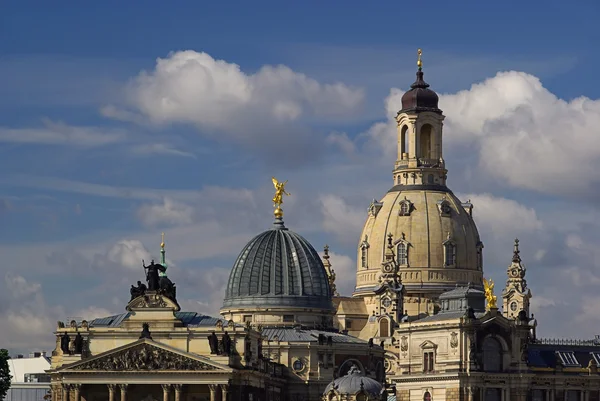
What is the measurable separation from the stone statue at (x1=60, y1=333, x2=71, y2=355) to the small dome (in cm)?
2372

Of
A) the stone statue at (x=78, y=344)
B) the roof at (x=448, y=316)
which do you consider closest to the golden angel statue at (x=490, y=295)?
the roof at (x=448, y=316)

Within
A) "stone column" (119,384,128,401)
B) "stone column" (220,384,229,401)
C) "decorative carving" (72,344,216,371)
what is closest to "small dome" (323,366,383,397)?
"stone column" (220,384,229,401)

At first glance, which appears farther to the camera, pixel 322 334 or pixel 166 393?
pixel 322 334

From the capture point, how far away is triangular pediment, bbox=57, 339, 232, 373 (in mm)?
177000

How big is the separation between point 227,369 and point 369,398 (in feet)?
41.8

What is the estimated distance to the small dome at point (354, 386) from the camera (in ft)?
579

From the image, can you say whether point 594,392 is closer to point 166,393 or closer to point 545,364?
point 545,364

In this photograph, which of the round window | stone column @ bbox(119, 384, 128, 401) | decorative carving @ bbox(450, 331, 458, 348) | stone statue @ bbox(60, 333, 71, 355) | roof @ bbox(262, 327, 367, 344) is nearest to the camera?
stone column @ bbox(119, 384, 128, 401)

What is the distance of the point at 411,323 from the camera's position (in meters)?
191

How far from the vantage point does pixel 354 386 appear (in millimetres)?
177375

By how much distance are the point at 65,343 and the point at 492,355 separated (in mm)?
39305

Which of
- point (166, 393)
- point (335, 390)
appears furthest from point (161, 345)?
point (335, 390)

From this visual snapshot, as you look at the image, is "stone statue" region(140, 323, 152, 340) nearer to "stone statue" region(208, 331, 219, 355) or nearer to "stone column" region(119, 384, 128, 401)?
"stone column" region(119, 384, 128, 401)

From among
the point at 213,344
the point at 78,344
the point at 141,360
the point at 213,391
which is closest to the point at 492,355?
the point at 213,344
